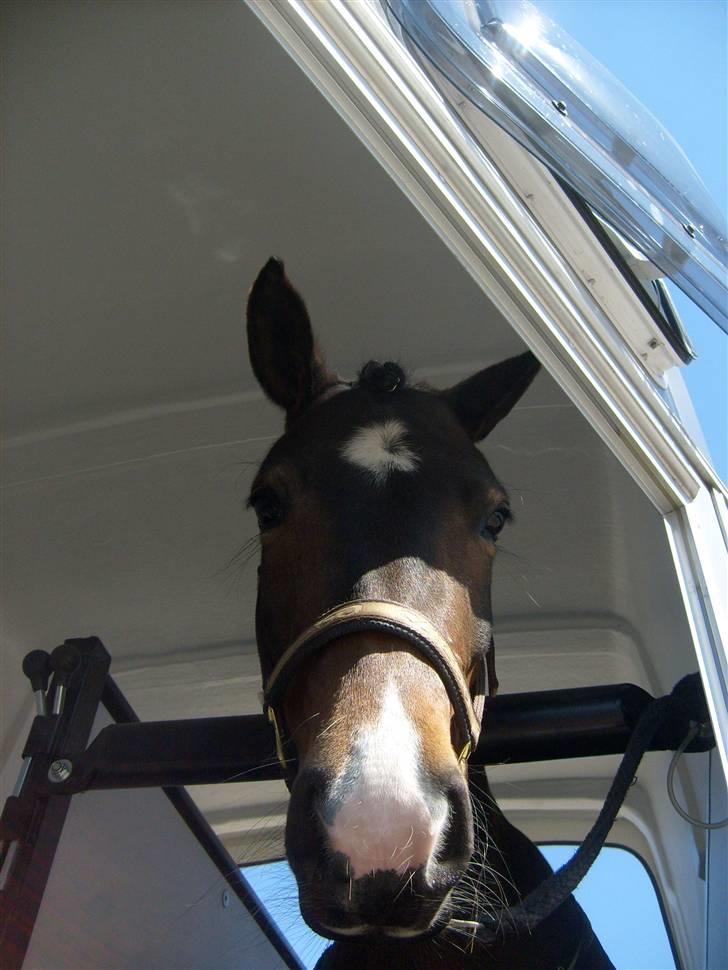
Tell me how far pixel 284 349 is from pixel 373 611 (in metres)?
1.05

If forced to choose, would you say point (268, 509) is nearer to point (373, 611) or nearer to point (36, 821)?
point (373, 611)

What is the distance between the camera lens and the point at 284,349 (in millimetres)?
2348

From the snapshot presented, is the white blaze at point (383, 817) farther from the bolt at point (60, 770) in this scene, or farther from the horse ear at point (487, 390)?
the horse ear at point (487, 390)

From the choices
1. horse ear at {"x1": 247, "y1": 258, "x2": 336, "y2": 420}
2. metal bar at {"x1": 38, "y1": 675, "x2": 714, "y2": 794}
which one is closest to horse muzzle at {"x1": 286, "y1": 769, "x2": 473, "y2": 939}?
metal bar at {"x1": 38, "y1": 675, "x2": 714, "y2": 794}

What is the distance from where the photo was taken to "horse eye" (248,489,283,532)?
1.90 m

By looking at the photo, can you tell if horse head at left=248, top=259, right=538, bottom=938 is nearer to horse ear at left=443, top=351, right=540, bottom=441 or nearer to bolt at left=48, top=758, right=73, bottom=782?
horse ear at left=443, top=351, right=540, bottom=441

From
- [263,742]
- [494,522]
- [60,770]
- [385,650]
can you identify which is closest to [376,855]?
[385,650]

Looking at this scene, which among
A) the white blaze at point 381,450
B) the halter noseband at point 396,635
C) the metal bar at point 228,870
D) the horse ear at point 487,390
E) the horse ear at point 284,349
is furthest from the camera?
the metal bar at point 228,870

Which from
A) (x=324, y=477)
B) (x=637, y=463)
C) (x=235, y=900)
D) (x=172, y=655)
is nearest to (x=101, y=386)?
(x=172, y=655)

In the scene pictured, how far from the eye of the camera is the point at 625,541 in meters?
2.90

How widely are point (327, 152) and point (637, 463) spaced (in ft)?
4.39

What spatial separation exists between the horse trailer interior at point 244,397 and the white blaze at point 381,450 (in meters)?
0.43

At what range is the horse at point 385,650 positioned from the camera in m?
1.22

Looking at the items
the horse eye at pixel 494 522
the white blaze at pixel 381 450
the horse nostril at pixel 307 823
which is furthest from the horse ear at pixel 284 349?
the horse nostril at pixel 307 823
